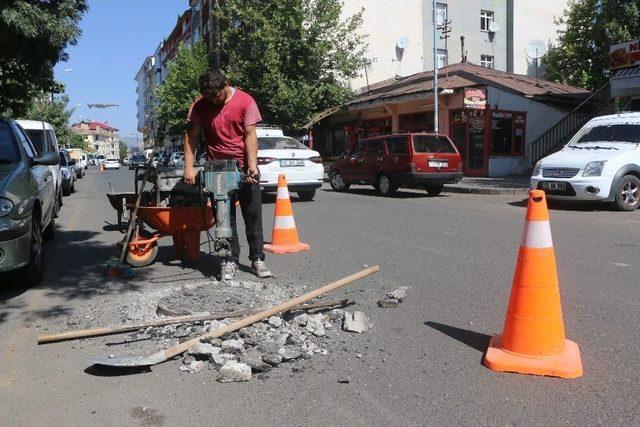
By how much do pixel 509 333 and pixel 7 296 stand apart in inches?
167

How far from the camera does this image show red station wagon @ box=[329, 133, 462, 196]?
580 inches

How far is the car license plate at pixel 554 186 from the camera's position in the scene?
11.1 m

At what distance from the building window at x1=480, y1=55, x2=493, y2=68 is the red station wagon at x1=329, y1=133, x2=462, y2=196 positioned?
24.6 metres

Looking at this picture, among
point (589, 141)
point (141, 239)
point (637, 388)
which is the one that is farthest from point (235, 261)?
point (589, 141)

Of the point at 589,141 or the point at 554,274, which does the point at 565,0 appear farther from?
the point at 554,274

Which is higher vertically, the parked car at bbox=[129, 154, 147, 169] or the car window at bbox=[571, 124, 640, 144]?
the car window at bbox=[571, 124, 640, 144]

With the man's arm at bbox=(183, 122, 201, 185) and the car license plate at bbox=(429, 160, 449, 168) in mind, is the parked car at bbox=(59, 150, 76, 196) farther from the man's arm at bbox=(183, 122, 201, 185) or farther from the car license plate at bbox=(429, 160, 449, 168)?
the man's arm at bbox=(183, 122, 201, 185)

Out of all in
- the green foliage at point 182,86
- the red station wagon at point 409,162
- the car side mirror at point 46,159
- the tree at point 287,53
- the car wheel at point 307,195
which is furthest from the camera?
the green foliage at point 182,86

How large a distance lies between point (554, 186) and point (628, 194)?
1.37 meters

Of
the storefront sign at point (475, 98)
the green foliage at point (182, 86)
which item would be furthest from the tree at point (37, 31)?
the green foliage at point (182, 86)

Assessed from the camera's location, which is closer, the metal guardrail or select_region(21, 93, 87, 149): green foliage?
the metal guardrail

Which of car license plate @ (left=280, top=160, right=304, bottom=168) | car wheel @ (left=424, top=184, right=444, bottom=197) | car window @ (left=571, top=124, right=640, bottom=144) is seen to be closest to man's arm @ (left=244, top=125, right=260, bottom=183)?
car license plate @ (left=280, top=160, right=304, bottom=168)

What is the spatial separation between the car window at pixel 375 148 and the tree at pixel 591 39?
14.2 meters

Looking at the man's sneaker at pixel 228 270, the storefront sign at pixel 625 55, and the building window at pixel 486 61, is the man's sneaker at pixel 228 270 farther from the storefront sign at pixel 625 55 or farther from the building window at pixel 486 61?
the building window at pixel 486 61
